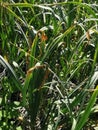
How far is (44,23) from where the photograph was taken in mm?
1737

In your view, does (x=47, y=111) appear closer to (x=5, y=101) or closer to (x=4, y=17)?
(x=5, y=101)

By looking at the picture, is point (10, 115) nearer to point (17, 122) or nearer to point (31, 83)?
point (17, 122)

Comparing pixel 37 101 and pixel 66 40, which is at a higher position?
pixel 66 40

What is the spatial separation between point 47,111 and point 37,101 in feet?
0.53

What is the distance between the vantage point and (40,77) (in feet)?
4.16

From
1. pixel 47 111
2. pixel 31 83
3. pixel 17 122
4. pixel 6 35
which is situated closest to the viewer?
pixel 31 83

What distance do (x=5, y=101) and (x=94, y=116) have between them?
17.4 inches

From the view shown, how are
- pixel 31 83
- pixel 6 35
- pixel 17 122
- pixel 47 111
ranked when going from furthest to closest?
1. pixel 6 35
2. pixel 17 122
3. pixel 47 111
4. pixel 31 83

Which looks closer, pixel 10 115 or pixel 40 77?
pixel 40 77

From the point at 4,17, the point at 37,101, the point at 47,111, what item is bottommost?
the point at 47,111

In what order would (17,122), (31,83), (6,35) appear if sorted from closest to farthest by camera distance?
(31,83) → (17,122) → (6,35)

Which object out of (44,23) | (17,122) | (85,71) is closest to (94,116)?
(85,71)

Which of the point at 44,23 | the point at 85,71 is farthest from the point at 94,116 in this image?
the point at 44,23

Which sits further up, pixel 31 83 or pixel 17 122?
pixel 31 83
